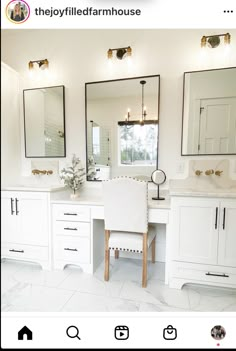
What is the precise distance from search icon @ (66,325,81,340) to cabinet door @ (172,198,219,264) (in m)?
0.88

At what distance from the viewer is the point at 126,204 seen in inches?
52.2

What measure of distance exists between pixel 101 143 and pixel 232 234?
1.26 metres

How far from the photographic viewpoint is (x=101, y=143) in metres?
1.77

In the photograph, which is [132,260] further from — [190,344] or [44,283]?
[190,344]

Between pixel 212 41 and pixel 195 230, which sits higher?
pixel 212 41

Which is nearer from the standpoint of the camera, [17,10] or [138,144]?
[17,10]

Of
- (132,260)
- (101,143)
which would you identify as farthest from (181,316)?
(101,143)

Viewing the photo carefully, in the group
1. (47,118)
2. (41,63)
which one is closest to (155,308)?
(47,118)

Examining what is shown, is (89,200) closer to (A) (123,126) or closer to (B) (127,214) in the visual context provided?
(B) (127,214)

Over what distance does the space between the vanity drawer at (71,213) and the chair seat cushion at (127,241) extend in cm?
27

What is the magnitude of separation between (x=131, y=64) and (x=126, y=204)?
1.26 metres

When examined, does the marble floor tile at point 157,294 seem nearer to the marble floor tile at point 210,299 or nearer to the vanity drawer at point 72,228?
the marble floor tile at point 210,299

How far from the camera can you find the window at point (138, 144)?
1.67 meters


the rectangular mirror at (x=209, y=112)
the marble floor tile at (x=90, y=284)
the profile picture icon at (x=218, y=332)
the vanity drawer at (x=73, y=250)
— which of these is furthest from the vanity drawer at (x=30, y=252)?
the rectangular mirror at (x=209, y=112)
